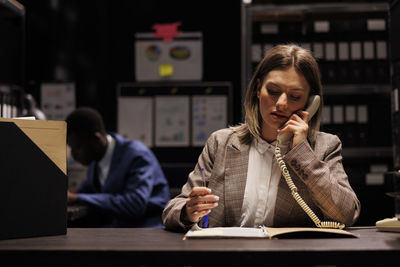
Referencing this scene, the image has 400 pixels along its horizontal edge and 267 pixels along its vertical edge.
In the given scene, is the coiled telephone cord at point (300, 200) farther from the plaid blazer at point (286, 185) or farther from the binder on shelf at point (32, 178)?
the binder on shelf at point (32, 178)

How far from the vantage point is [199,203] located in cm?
124

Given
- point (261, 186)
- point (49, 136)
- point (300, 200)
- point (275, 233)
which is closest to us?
point (275, 233)

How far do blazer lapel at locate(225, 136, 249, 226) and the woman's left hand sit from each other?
0.19m

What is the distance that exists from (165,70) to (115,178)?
142cm

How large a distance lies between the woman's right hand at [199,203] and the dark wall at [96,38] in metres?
2.57

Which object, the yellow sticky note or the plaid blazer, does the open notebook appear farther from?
the yellow sticky note

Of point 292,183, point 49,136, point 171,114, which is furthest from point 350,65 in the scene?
point 49,136

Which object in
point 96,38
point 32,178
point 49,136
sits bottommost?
point 32,178

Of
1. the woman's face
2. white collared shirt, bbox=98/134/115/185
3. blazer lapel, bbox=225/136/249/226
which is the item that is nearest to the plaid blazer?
blazer lapel, bbox=225/136/249/226

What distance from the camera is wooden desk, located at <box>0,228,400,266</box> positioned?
36.1 inches

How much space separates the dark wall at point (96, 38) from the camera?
3.74 metres

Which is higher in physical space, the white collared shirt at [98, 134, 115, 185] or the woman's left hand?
the woman's left hand
